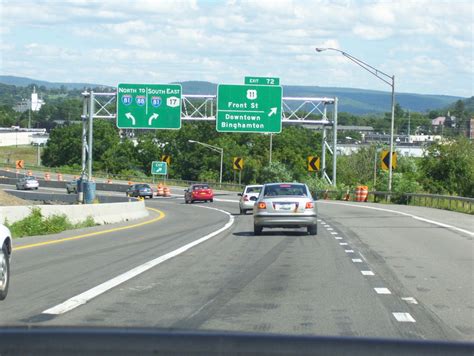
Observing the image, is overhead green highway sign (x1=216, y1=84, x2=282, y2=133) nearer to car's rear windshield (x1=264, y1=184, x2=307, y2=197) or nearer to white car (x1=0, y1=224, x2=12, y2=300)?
car's rear windshield (x1=264, y1=184, x2=307, y2=197)

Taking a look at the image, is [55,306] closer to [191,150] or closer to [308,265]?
[308,265]

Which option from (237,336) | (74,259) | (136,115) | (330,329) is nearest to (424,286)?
(330,329)

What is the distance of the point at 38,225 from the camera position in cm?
2659

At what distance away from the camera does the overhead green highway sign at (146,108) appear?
5762 cm

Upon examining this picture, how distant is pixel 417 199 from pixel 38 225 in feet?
104

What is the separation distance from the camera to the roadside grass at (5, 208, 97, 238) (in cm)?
2552

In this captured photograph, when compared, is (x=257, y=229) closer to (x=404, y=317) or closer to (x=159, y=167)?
(x=404, y=317)

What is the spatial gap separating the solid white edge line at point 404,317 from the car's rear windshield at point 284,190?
16022 millimetres

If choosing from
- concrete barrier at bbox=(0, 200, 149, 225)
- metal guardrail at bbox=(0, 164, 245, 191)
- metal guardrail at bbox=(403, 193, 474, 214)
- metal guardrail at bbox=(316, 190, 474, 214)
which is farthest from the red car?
metal guardrail at bbox=(0, 164, 245, 191)

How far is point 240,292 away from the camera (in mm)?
12633

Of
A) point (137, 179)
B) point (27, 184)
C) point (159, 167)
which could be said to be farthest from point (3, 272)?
point (137, 179)

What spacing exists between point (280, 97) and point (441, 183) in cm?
2165

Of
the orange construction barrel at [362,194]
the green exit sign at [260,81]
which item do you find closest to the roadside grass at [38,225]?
the green exit sign at [260,81]

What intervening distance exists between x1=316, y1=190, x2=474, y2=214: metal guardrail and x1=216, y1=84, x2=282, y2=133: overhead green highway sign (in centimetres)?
807
